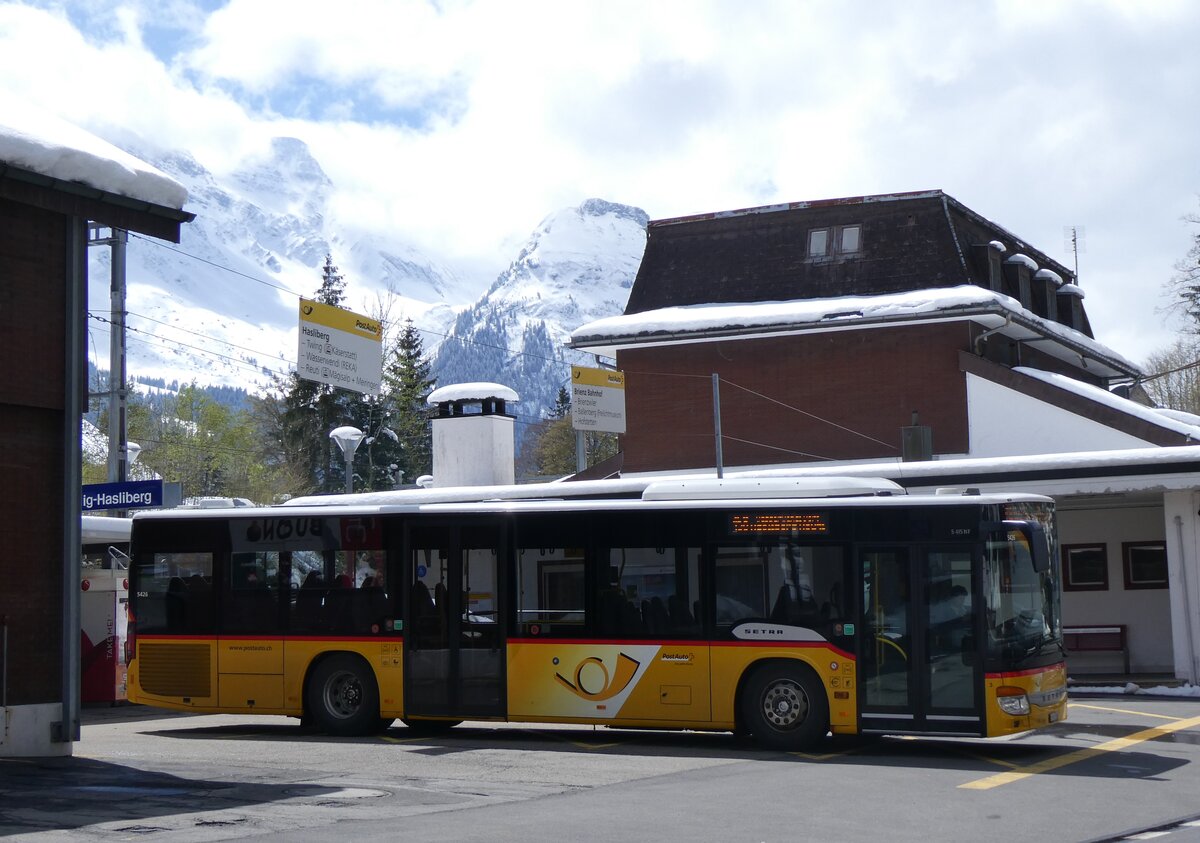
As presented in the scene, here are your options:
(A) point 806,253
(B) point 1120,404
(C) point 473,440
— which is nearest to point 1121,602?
(B) point 1120,404

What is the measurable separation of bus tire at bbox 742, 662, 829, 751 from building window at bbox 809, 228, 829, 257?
2180cm

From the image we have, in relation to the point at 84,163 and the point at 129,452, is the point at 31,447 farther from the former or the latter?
the point at 129,452

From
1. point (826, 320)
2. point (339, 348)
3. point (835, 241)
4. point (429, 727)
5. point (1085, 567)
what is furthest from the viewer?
point (835, 241)

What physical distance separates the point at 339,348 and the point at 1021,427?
16673mm

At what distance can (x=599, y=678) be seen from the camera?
1730 centimetres

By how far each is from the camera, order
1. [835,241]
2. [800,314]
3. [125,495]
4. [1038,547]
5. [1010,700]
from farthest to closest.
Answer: [835,241] → [800,314] → [125,495] → [1038,547] → [1010,700]

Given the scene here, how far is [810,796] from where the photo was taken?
12.6 m

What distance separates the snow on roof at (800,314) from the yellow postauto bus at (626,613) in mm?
Result: 16840

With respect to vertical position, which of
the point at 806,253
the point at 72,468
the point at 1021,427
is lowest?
the point at 72,468

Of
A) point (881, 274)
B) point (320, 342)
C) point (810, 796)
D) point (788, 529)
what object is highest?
point (881, 274)

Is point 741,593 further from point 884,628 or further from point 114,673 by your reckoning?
point 114,673

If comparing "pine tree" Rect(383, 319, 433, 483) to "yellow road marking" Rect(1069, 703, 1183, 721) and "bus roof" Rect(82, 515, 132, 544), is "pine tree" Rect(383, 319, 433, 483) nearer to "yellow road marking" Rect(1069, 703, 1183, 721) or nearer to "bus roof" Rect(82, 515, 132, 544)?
"bus roof" Rect(82, 515, 132, 544)

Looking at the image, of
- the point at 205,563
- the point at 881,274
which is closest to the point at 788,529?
the point at 205,563

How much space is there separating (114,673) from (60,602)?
10181mm
